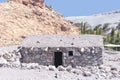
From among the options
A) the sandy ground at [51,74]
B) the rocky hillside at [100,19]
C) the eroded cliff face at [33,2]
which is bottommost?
the sandy ground at [51,74]

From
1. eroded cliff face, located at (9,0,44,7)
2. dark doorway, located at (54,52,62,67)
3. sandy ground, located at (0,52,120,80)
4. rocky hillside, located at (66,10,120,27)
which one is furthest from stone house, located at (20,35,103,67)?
rocky hillside, located at (66,10,120,27)

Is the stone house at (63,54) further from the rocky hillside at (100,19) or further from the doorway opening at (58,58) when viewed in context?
the rocky hillside at (100,19)

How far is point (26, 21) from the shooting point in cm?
5922

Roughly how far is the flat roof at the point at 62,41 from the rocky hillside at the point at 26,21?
57.6ft

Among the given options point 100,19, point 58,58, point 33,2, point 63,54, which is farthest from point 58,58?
point 100,19

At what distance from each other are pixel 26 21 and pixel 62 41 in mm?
25384

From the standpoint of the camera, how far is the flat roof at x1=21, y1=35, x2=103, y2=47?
3350cm

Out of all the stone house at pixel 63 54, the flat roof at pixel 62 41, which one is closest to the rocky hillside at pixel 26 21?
the flat roof at pixel 62 41

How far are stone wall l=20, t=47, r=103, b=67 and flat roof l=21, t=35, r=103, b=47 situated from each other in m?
0.45

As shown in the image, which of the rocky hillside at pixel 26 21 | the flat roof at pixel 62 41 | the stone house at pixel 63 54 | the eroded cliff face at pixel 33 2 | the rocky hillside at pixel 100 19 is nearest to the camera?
the stone house at pixel 63 54

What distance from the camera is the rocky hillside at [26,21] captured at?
54.7m

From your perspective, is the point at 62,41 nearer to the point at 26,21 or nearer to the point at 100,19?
the point at 26,21

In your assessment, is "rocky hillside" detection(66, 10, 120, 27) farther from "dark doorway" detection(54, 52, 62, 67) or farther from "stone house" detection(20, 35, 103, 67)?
"dark doorway" detection(54, 52, 62, 67)

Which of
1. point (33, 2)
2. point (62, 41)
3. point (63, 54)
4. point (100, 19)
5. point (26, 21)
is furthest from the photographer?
point (100, 19)
